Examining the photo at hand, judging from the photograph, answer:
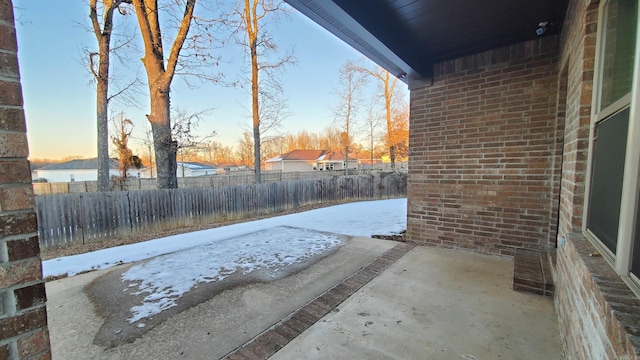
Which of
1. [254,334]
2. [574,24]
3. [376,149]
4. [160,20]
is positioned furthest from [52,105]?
[376,149]

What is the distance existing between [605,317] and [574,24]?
7.39 ft

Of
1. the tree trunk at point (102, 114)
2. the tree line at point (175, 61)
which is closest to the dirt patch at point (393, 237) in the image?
the tree line at point (175, 61)

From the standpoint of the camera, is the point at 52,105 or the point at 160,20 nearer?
the point at 160,20

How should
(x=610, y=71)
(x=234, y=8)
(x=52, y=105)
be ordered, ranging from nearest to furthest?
(x=610, y=71)
(x=234, y=8)
(x=52, y=105)

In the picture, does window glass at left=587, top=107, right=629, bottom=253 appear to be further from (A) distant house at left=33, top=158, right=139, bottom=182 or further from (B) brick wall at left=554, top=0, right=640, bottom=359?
(A) distant house at left=33, top=158, right=139, bottom=182

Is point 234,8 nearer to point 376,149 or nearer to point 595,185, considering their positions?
point 595,185

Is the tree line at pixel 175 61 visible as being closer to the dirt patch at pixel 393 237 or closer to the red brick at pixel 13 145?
the dirt patch at pixel 393 237

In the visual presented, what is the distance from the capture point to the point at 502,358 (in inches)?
70.0

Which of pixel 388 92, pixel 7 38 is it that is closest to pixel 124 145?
pixel 7 38

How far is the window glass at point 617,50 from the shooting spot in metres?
1.23

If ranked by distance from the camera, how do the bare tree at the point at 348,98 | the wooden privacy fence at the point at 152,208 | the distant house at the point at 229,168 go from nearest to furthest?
the wooden privacy fence at the point at 152,208
the bare tree at the point at 348,98
the distant house at the point at 229,168

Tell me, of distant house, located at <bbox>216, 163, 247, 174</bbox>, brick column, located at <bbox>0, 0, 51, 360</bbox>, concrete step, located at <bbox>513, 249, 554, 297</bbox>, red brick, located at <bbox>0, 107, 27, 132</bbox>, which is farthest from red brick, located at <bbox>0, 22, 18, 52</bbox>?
distant house, located at <bbox>216, 163, 247, 174</bbox>

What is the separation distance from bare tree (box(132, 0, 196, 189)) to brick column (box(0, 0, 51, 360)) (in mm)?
6910

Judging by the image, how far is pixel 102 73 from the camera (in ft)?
24.8
